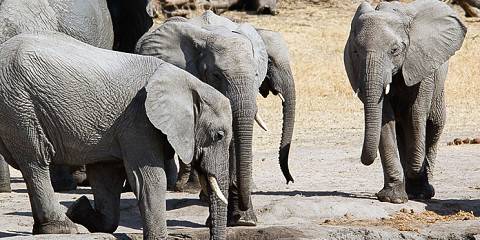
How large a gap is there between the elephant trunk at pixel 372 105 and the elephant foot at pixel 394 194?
1.96 feet

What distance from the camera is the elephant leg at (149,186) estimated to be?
31.7ft

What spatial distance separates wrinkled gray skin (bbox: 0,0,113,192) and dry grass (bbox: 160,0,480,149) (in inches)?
171

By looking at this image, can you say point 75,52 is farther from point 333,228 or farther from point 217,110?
point 333,228

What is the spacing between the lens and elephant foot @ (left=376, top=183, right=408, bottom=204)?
12477mm

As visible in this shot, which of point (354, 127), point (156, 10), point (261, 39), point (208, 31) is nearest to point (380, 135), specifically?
point (261, 39)

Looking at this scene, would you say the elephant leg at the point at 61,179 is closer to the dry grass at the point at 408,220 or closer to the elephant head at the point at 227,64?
the elephant head at the point at 227,64

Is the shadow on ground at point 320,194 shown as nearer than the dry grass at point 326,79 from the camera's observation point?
Yes

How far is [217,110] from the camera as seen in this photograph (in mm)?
9680

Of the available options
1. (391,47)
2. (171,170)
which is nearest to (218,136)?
(171,170)

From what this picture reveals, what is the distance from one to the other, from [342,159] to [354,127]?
2922mm

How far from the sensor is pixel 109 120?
975cm

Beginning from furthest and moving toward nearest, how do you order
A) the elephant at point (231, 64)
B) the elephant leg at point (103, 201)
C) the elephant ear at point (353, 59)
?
1. the elephant ear at point (353, 59)
2. the elephant at point (231, 64)
3. the elephant leg at point (103, 201)

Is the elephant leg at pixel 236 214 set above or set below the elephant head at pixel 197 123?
below

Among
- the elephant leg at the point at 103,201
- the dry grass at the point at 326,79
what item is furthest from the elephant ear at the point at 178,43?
the dry grass at the point at 326,79
